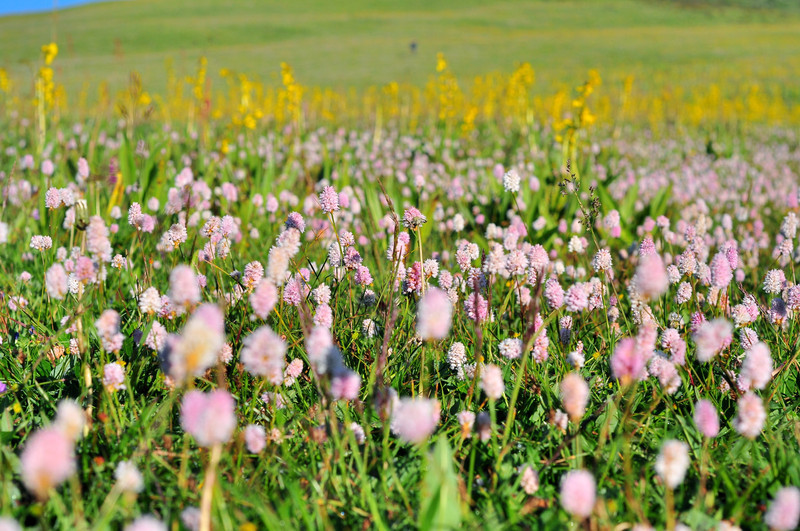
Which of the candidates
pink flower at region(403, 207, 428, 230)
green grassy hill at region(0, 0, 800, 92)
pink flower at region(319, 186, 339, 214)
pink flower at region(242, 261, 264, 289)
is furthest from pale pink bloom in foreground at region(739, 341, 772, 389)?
green grassy hill at region(0, 0, 800, 92)

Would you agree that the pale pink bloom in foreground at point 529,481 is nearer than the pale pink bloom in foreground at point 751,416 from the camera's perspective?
No

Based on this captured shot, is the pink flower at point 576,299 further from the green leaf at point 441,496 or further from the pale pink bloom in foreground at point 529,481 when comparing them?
the green leaf at point 441,496

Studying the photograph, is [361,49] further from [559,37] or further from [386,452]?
[386,452]

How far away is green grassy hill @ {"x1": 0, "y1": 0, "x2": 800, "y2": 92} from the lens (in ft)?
102

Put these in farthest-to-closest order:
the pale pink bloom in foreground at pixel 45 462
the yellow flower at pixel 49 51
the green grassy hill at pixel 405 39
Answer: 1. the green grassy hill at pixel 405 39
2. the yellow flower at pixel 49 51
3. the pale pink bloom in foreground at pixel 45 462

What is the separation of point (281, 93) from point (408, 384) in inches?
207

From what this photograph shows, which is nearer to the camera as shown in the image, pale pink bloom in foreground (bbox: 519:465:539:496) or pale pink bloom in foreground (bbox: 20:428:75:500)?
pale pink bloom in foreground (bbox: 20:428:75:500)

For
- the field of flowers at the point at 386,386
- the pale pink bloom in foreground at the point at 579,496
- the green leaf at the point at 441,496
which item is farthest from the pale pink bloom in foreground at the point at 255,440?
the pale pink bloom in foreground at the point at 579,496

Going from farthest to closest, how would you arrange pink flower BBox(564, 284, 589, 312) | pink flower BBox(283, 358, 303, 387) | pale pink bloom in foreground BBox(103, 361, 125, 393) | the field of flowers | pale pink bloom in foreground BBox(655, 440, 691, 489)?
pink flower BBox(564, 284, 589, 312)
pink flower BBox(283, 358, 303, 387)
pale pink bloom in foreground BBox(103, 361, 125, 393)
the field of flowers
pale pink bloom in foreground BBox(655, 440, 691, 489)

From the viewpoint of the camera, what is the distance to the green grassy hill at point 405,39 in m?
31.1

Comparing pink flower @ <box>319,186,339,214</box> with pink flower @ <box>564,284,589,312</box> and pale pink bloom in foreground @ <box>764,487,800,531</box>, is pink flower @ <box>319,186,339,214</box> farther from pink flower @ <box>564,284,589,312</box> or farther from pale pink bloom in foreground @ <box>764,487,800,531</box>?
pale pink bloom in foreground @ <box>764,487,800,531</box>

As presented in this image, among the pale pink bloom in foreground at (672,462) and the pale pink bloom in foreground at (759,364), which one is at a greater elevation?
the pale pink bloom in foreground at (759,364)

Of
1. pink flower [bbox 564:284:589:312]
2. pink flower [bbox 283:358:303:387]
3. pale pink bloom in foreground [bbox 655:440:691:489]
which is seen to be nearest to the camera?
pale pink bloom in foreground [bbox 655:440:691:489]

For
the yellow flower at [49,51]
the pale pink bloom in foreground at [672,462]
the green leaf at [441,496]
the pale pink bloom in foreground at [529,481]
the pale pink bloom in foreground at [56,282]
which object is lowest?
the pale pink bloom in foreground at [529,481]
